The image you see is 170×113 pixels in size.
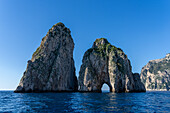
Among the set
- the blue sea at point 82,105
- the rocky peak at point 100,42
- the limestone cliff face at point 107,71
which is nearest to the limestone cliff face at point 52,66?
the limestone cliff face at point 107,71

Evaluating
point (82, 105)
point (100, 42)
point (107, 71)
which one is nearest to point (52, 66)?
point (107, 71)

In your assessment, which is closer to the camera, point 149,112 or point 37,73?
point 149,112

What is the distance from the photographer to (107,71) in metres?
83.2

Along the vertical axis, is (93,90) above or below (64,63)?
below

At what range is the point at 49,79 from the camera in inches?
3017

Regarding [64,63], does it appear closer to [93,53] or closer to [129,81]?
[93,53]

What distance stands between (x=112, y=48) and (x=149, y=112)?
7483cm

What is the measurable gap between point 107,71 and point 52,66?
38033mm

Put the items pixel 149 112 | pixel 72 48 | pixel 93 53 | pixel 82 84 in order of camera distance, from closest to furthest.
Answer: pixel 149 112, pixel 82 84, pixel 93 53, pixel 72 48

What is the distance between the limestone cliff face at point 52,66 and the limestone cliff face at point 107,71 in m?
11.4

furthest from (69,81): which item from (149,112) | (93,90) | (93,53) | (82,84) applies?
(149,112)

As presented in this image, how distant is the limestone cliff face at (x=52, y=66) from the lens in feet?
245

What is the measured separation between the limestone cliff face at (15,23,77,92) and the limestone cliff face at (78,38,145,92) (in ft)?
37.3

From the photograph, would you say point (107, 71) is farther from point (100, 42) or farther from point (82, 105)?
point (82, 105)
